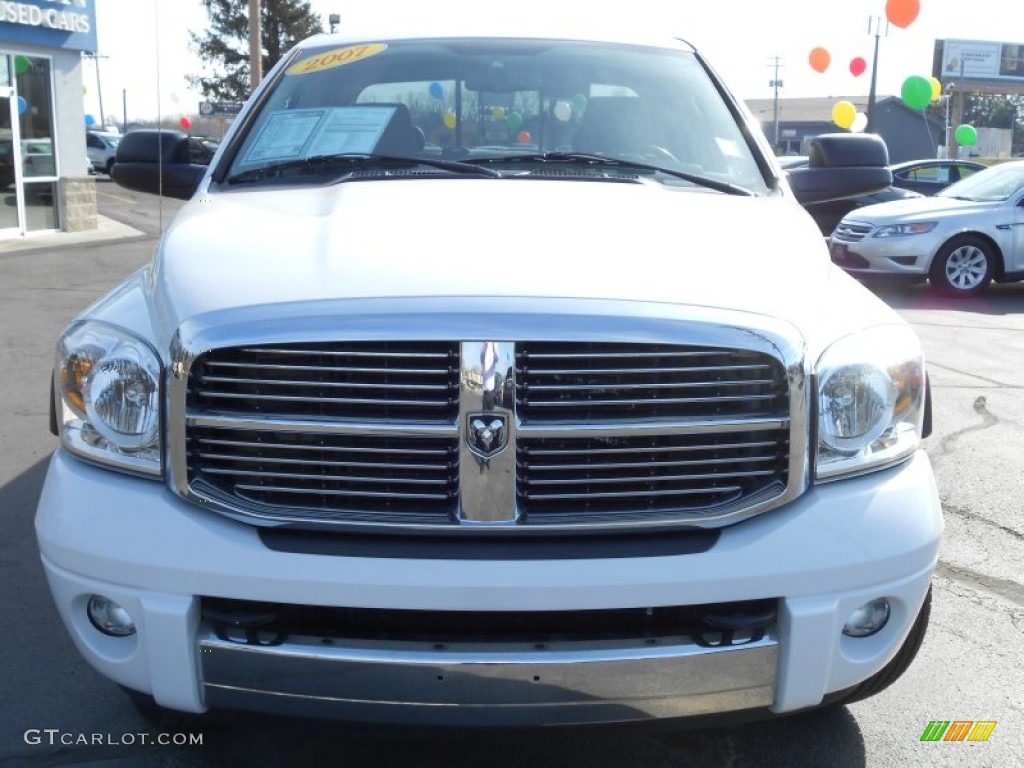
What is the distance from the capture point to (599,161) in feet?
11.4

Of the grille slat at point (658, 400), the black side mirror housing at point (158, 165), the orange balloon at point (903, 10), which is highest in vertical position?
the orange balloon at point (903, 10)

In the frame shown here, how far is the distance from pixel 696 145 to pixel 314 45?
1.52m

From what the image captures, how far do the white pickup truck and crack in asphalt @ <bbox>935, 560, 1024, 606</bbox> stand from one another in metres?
1.65

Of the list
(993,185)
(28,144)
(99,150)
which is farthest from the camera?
(99,150)

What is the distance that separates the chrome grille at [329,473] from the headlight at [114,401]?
139 millimetres

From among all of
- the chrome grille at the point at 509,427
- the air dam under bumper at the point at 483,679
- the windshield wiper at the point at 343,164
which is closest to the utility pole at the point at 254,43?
the windshield wiper at the point at 343,164

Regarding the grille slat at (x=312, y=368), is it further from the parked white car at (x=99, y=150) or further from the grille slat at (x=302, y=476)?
the parked white car at (x=99, y=150)

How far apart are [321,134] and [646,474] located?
5.90 ft

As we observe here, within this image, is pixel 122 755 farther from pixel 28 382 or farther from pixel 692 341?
pixel 28 382

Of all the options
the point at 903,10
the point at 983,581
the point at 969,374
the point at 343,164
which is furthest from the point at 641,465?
the point at 903,10

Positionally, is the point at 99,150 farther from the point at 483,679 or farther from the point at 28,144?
the point at 483,679

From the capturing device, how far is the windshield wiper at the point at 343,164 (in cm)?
337

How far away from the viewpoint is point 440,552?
→ 225 centimetres

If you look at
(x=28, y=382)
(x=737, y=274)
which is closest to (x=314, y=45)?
(x=737, y=274)
